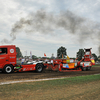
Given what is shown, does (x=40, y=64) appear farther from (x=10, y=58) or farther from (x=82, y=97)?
(x=82, y=97)

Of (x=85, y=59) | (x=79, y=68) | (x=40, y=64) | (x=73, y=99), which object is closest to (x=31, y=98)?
(x=73, y=99)

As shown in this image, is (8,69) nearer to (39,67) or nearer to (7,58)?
(7,58)

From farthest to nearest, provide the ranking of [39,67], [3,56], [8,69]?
[39,67] < [8,69] < [3,56]

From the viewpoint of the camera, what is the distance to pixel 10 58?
12.0 m

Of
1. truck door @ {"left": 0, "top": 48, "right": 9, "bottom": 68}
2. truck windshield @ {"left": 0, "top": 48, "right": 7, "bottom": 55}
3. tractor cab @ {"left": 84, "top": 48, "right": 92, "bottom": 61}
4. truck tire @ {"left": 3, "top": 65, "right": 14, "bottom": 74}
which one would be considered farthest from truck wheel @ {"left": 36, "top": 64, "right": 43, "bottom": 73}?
tractor cab @ {"left": 84, "top": 48, "right": 92, "bottom": 61}

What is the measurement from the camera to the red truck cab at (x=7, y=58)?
11680 millimetres

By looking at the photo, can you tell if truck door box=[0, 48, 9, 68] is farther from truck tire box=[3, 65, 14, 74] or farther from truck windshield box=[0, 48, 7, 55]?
truck tire box=[3, 65, 14, 74]

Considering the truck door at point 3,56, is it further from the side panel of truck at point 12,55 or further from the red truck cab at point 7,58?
the side panel of truck at point 12,55

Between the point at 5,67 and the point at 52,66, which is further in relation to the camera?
the point at 52,66

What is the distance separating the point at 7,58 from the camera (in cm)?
1185

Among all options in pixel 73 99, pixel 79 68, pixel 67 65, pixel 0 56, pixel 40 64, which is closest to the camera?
pixel 73 99

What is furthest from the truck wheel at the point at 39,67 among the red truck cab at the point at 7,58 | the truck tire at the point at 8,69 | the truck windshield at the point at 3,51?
the truck windshield at the point at 3,51

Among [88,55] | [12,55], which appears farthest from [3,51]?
[88,55]

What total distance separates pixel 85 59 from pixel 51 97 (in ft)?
40.9
